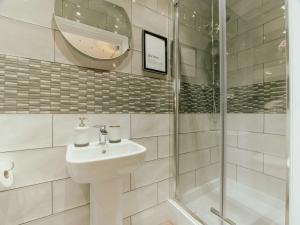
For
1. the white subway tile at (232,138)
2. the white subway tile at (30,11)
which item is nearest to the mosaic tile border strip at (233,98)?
the white subway tile at (232,138)

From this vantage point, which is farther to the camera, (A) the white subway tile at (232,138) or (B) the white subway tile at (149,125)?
(A) the white subway tile at (232,138)

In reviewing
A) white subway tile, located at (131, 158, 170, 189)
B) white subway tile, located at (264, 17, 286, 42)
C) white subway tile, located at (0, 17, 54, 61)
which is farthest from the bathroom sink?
white subway tile, located at (264, 17, 286, 42)

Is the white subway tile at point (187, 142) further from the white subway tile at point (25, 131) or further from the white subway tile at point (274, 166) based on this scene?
the white subway tile at point (25, 131)

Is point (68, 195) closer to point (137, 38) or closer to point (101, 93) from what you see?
point (101, 93)

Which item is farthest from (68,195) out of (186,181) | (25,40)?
(186,181)

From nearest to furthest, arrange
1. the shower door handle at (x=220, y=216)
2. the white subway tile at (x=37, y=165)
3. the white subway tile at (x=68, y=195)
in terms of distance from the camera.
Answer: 1. the white subway tile at (x=37, y=165)
2. the white subway tile at (x=68, y=195)
3. the shower door handle at (x=220, y=216)

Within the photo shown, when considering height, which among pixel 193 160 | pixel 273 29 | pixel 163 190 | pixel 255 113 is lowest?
pixel 163 190

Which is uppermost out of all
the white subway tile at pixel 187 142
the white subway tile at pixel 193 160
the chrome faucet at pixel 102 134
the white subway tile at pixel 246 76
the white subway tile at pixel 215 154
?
the white subway tile at pixel 246 76

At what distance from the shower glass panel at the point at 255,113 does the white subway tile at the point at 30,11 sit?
1.41 m

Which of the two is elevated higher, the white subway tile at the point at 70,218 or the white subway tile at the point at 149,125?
the white subway tile at the point at 149,125

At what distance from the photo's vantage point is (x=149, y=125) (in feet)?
4.57

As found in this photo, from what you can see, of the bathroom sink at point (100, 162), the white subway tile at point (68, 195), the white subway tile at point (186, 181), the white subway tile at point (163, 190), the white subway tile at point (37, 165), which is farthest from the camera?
the white subway tile at point (186, 181)

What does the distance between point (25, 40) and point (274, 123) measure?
1876mm

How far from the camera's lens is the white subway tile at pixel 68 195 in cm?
98
